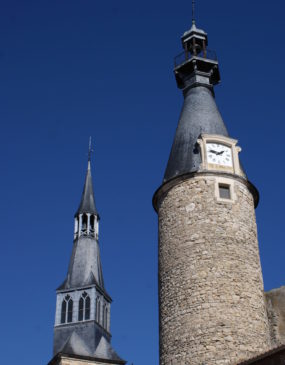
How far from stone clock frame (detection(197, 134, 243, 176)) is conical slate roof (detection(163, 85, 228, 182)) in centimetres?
19

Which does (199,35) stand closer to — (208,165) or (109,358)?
(208,165)

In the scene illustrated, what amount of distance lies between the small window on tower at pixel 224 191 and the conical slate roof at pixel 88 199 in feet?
69.0

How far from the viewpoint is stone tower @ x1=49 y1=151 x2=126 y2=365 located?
33.8 meters

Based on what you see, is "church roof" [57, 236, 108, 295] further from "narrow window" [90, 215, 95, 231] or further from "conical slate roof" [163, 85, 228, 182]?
"conical slate roof" [163, 85, 228, 182]

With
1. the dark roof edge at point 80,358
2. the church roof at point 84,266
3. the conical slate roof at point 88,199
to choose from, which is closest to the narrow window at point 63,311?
the church roof at point 84,266

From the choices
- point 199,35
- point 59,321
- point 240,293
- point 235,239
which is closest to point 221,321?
point 240,293

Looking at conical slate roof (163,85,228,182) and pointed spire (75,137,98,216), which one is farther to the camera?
pointed spire (75,137,98,216)

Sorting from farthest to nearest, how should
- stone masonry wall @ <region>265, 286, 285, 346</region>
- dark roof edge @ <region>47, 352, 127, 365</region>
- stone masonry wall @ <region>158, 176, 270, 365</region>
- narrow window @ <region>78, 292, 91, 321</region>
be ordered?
narrow window @ <region>78, 292, 91, 321</region> → dark roof edge @ <region>47, 352, 127, 365</region> → stone masonry wall @ <region>265, 286, 285, 346</region> → stone masonry wall @ <region>158, 176, 270, 365</region>

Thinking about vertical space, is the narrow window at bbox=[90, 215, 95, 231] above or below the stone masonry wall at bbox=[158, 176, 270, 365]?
above

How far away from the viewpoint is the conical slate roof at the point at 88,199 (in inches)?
1554

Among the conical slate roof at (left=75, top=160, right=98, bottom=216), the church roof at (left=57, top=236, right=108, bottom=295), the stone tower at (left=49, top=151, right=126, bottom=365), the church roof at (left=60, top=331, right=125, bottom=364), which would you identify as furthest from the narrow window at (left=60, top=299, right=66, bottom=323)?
→ the conical slate roof at (left=75, top=160, right=98, bottom=216)

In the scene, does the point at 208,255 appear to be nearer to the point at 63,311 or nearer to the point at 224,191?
the point at 224,191

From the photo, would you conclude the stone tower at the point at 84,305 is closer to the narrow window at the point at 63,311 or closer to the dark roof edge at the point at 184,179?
the narrow window at the point at 63,311

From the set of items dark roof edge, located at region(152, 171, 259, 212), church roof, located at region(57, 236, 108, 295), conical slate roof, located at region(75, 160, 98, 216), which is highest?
conical slate roof, located at region(75, 160, 98, 216)
